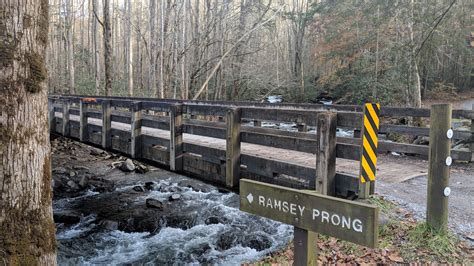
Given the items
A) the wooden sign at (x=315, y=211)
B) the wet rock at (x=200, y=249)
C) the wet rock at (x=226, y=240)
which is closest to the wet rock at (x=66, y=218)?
the wet rock at (x=200, y=249)

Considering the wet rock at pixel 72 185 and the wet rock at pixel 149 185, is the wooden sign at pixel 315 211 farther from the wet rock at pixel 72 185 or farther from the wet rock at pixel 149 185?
the wet rock at pixel 72 185

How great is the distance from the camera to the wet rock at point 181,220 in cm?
942

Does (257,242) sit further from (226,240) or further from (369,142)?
(369,142)

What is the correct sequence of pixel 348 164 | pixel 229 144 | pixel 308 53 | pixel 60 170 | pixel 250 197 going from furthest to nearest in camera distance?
pixel 308 53
pixel 60 170
pixel 348 164
pixel 229 144
pixel 250 197

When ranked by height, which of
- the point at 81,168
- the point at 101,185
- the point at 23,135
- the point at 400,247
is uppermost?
the point at 23,135

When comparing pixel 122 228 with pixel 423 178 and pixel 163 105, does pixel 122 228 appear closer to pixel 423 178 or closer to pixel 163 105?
pixel 163 105

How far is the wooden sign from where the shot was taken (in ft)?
7.66

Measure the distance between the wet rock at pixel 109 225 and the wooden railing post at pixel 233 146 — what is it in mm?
4205

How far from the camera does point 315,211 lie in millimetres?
2594

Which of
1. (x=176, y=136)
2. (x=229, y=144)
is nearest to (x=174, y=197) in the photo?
(x=176, y=136)

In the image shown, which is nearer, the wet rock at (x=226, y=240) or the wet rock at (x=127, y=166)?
the wet rock at (x=226, y=240)

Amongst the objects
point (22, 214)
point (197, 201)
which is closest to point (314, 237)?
point (22, 214)

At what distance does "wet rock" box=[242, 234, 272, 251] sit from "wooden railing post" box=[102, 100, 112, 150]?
4.81 meters

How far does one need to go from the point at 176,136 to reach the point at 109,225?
10.8 ft
